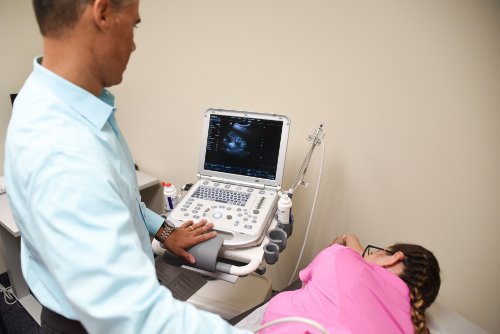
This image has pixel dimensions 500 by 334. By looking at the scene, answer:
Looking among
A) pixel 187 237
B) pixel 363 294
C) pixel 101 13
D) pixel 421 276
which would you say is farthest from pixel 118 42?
pixel 421 276

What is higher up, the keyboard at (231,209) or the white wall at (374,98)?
the white wall at (374,98)

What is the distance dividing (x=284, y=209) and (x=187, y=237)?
1.17 feet

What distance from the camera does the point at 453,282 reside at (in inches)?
52.7

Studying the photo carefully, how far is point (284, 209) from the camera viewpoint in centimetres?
117

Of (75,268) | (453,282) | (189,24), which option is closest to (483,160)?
(453,282)

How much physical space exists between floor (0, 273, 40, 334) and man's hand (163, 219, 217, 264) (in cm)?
122

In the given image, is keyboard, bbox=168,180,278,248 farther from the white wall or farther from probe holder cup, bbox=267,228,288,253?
the white wall

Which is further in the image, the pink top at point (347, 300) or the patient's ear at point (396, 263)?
the patient's ear at point (396, 263)

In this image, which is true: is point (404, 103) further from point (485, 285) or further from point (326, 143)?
point (485, 285)

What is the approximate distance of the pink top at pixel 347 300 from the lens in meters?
0.84

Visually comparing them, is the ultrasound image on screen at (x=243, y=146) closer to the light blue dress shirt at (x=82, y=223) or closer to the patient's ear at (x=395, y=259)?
the patient's ear at (x=395, y=259)

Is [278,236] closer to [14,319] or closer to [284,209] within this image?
[284,209]

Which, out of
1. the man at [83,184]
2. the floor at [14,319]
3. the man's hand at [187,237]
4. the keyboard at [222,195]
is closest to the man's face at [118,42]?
the man at [83,184]

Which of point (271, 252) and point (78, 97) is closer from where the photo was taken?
point (78, 97)
